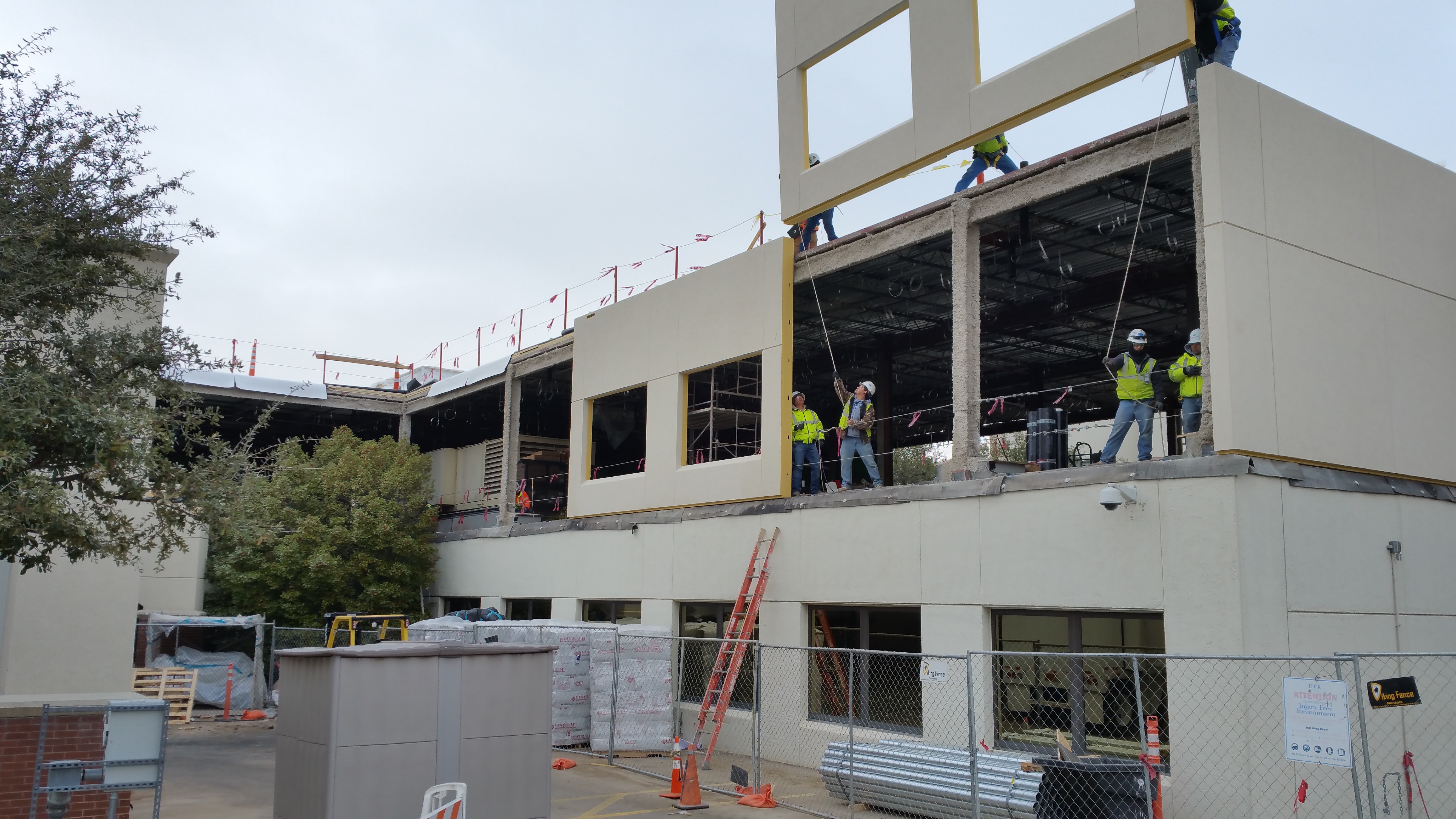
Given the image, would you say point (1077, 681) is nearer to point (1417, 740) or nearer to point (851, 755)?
point (851, 755)

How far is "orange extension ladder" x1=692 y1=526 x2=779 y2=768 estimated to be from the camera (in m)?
16.1

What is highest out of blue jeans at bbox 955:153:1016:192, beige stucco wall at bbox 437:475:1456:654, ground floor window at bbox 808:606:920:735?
blue jeans at bbox 955:153:1016:192

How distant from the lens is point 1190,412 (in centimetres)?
1252

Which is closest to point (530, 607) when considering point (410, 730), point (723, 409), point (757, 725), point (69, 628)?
point (723, 409)

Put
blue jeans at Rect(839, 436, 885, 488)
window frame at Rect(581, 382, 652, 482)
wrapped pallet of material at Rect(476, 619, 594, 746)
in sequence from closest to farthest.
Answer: blue jeans at Rect(839, 436, 885, 488), wrapped pallet of material at Rect(476, 619, 594, 746), window frame at Rect(581, 382, 652, 482)

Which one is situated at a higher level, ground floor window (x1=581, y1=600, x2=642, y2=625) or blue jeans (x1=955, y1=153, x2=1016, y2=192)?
blue jeans (x1=955, y1=153, x2=1016, y2=192)

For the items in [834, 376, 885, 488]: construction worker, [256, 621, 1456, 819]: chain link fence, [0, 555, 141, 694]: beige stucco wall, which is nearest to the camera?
[256, 621, 1456, 819]: chain link fence

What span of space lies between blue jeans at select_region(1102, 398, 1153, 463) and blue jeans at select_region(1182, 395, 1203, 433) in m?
0.59

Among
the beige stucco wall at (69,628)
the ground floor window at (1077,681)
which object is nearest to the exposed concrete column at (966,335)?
the ground floor window at (1077,681)

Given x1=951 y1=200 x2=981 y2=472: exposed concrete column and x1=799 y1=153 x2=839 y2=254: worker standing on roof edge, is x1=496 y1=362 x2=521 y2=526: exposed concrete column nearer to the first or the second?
x1=799 y1=153 x2=839 y2=254: worker standing on roof edge

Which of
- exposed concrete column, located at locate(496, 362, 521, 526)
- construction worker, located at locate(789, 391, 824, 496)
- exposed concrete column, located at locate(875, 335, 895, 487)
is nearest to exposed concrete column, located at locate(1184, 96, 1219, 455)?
construction worker, located at locate(789, 391, 824, 496)

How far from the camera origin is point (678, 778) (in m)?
14.2

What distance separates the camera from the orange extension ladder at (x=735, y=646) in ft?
52.9

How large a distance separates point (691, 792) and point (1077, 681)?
473 cm
